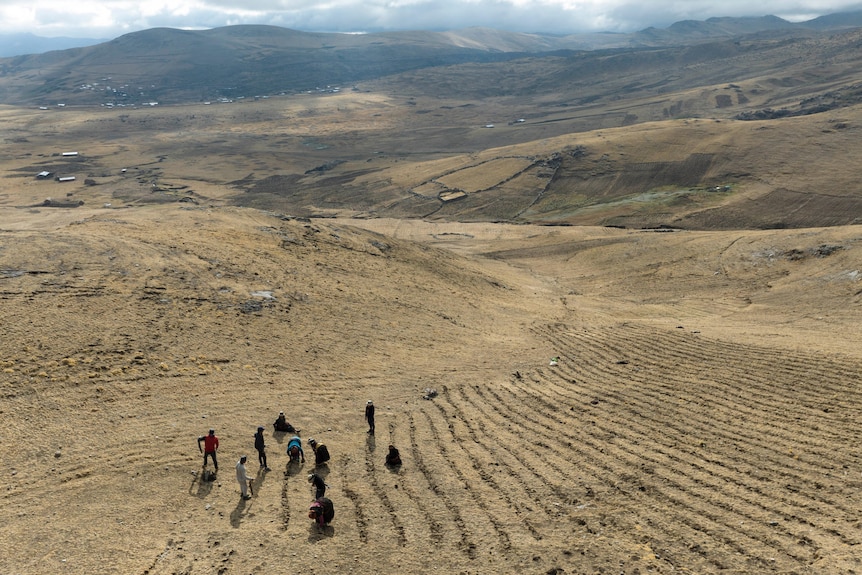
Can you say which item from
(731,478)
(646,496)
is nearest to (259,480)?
(646,496)

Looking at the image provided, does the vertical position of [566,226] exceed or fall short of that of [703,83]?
it falls short

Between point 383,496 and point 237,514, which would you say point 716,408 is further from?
point 237,514

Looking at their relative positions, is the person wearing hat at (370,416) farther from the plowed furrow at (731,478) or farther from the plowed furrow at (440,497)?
the plowed furrow at (731,478)

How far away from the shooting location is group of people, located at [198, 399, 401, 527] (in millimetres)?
11203

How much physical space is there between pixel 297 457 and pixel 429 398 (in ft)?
16.5

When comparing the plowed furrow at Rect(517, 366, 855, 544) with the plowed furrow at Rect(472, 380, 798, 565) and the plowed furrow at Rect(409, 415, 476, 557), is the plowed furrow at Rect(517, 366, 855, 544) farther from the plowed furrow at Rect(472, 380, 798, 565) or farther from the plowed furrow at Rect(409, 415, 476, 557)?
the plowed furrow at Rect(409, 415, 476, 557)

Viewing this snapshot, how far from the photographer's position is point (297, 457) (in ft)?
45.1

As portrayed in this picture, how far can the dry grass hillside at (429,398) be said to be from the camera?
10656 millimetres

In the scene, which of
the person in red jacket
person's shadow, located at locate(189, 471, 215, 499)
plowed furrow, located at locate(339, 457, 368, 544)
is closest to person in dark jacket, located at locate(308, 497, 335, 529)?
plowed furrow, located at locate(339, 457, 368, 544)

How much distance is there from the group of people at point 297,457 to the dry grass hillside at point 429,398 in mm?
321

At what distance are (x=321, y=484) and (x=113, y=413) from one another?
6.79m

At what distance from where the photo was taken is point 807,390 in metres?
16.0

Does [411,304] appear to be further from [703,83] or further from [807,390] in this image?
[703,83]

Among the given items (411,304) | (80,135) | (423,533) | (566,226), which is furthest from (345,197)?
(80,135)
